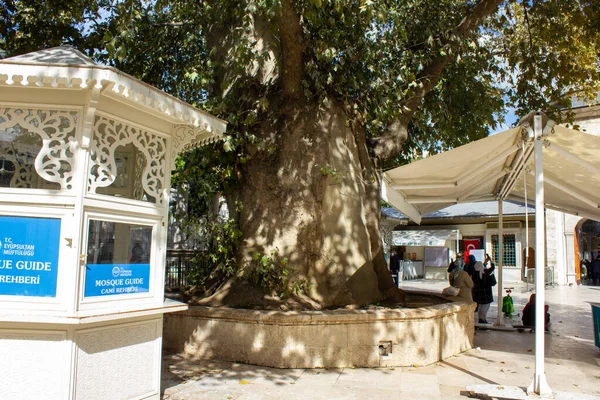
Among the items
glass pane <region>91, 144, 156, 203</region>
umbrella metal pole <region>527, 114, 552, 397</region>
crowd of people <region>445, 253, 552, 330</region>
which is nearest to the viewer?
umbrella metal pole <region>527, 114, 552, 397</region>

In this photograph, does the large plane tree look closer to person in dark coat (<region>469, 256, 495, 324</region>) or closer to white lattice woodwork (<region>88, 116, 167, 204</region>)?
white lattice woodwork (<region>88, 116, 167, 204</region>)

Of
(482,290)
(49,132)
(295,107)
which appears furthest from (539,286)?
(482,290)

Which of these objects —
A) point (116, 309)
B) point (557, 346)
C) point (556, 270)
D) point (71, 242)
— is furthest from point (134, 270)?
point (556, 270)

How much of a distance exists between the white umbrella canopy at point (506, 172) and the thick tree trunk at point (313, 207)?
32.1 inches

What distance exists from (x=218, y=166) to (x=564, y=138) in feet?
16.4

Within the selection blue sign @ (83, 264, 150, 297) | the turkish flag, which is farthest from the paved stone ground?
the turkish flag

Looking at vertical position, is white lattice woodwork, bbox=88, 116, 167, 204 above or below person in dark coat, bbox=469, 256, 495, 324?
above

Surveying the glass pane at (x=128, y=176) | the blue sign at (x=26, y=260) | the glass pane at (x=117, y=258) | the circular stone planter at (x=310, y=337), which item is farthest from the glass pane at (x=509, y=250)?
the blue sign at (x=26, y=260)

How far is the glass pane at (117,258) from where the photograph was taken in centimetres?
438

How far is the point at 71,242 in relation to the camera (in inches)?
164

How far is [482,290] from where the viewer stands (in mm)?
10977

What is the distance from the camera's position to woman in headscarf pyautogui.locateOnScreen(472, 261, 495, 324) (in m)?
10.8

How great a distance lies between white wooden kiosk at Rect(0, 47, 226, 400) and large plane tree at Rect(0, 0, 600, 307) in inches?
101

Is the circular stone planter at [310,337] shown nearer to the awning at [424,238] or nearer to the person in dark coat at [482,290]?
the person in dark coat at [482,290]
